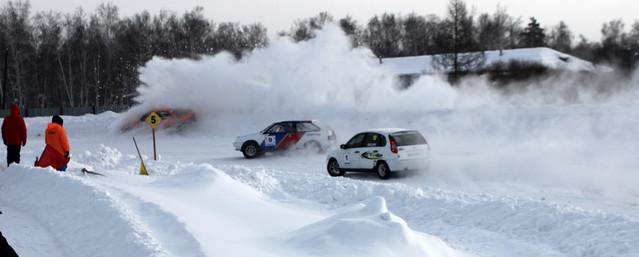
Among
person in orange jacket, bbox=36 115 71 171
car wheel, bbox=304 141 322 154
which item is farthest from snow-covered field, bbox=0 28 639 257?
person in orange jacket, bbox=36 115 71 171

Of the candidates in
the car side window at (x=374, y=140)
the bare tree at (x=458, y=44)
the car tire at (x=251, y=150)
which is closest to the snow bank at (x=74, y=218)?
the car side window at (x=374, y=140)

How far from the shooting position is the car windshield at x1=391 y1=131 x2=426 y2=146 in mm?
15711

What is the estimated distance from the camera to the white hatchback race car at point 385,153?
15.6 m

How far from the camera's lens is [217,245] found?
21.2 feet

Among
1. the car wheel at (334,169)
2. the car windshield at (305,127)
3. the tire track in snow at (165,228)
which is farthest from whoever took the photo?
the car windshield at (305,127)

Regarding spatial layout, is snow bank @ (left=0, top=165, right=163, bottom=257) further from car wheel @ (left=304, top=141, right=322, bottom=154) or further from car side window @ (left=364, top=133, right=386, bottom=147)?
car wheel @ (left=304, top=141, right=322, bottom=154)

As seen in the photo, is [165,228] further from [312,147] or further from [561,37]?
[561,37]

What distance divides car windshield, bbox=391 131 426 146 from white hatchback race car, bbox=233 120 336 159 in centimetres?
678

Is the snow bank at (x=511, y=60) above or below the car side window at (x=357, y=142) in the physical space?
above

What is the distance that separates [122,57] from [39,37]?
10737mm

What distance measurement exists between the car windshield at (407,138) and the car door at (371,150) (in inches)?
14.0

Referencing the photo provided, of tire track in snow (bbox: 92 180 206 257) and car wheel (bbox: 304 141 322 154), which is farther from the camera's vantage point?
car wheel (bbox: 304 141 322 154)

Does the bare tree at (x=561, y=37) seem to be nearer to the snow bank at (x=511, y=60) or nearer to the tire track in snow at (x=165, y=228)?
the snow bank at (x=511, y=60)

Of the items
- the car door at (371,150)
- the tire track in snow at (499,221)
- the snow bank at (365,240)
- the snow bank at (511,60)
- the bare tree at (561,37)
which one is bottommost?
the tire track in snow at (499,221)
